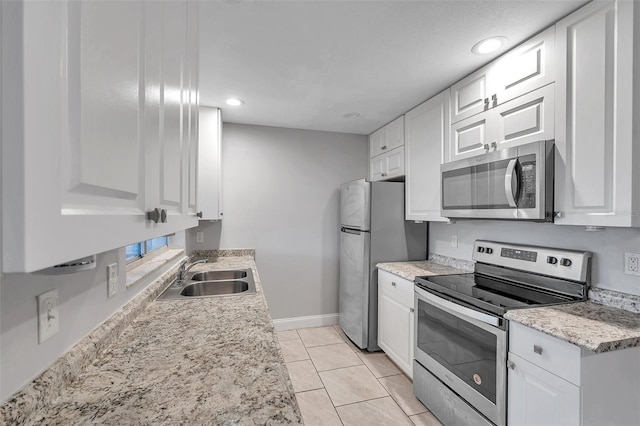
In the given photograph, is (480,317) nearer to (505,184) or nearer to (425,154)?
(505,184)

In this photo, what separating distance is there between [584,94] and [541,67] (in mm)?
303

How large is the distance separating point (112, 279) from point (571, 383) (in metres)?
1.89

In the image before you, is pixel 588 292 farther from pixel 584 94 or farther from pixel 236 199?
pixel 236 199

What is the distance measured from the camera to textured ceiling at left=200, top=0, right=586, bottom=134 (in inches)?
56.2

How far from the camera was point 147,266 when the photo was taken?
5.94 feet

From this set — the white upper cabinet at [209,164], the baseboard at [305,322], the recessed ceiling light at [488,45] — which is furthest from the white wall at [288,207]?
the recessed ceiling light at [488,45]

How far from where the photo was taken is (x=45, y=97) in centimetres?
33

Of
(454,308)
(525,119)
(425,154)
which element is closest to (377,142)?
(425,154)

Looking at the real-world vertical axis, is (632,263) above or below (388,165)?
below

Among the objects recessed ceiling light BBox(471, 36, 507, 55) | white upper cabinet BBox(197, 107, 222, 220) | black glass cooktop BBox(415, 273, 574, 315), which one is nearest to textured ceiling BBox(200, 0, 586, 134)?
recessed ceiling light BBox(471, 36, 507, 55)

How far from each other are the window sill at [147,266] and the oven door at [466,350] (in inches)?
69.9

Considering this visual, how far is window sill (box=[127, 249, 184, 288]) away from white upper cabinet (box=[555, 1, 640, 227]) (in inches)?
86.5

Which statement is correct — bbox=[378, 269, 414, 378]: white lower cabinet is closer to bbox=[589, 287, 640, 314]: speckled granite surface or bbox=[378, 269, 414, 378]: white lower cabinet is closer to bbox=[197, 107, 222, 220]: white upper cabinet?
bbox=[589, 287, 640, 314]: speckled granite surface

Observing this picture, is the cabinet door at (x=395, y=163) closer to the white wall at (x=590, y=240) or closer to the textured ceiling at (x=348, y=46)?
the textured ceiling at (x=348, y=46)
